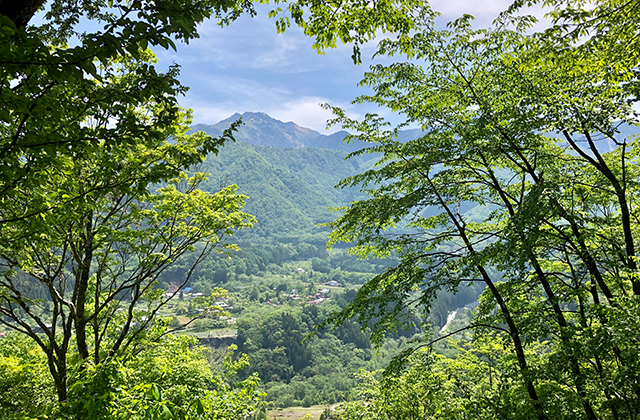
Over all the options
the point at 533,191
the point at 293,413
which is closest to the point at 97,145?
the point at 533,191

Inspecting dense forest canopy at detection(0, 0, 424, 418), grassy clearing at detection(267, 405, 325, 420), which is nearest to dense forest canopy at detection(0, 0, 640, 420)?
dense forest canopy at detection(0, 0, 424, 418)

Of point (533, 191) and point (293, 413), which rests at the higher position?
point (533, 191)

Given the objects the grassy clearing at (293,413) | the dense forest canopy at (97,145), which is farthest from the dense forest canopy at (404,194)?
the grassy clearing at (293,413)

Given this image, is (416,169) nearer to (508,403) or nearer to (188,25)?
(508,403)

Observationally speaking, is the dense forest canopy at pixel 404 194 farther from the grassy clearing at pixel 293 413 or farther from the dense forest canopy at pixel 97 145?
the grassy clearing at pixel 293 413

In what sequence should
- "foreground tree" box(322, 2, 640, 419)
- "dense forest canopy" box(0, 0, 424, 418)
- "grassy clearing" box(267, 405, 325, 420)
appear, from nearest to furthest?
"dense forest canopy" box(0, 0, 424, 418) → "foreground tree" box(322, 2, 640, 419) → "grassy clearing" box(267, 405, 325, 420)

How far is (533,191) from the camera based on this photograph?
4.40 m

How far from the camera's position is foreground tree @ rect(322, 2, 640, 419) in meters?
4.21

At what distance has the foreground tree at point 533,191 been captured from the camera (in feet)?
13.8

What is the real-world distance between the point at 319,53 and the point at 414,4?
1.36 metres

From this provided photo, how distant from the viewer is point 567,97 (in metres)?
4.85

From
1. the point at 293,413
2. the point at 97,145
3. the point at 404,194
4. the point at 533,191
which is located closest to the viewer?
the point at 97,145

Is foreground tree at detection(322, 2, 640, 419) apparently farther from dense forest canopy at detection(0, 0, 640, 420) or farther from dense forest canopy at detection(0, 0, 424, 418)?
dense forest canopy at detection(0, 0, 424, 418)

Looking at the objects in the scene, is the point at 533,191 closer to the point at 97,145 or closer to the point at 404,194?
the point at 404,194
